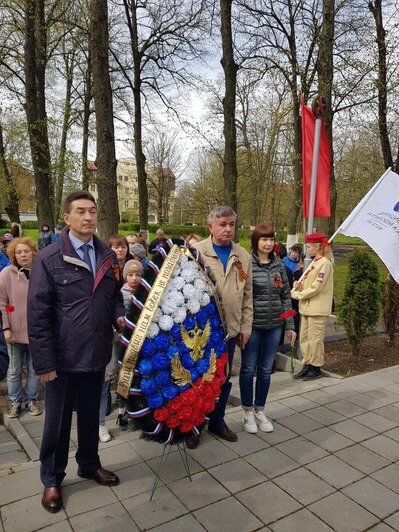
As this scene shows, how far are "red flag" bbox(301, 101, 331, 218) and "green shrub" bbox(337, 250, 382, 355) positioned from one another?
0.90 meters

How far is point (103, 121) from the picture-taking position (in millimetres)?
7586

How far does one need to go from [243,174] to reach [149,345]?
25788 millimetres

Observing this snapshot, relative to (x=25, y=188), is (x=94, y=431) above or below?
below

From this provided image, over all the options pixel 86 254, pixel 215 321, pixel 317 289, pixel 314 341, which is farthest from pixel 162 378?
pixel 314 341

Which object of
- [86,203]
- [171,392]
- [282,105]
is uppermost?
[282,105]

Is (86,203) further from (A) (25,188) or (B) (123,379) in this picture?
(A) (25,188)

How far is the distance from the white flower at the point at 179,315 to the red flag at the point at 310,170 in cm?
373

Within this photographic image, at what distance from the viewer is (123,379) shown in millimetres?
2814

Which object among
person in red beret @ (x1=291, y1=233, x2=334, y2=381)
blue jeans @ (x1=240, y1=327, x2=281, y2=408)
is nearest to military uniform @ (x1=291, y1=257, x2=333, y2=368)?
person in red beret @ (x1=291, y1=233, x2=334, y2=381)

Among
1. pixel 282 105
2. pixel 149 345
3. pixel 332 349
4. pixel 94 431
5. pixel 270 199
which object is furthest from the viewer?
pixel 270 199

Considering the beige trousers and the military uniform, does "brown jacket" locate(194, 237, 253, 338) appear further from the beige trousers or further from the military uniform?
the beige trousers

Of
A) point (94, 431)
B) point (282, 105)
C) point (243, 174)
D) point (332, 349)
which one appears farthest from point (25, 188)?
point (94, 431)

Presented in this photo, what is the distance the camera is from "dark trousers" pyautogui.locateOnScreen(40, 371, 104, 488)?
9.51 ft

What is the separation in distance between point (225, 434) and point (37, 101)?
40.1 ft
